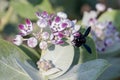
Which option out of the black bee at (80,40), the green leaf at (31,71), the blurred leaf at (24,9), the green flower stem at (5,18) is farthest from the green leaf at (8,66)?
the green flower stem at (5,18)

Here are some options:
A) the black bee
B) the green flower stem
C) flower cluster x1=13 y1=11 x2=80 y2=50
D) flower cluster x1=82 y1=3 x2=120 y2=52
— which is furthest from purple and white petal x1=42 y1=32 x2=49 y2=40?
the green flower stem

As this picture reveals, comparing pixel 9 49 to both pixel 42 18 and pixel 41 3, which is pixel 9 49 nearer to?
pixel 42 18

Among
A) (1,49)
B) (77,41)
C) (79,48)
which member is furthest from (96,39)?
(1,49)

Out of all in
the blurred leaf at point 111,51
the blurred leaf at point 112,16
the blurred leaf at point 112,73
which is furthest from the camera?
the blurred leaf at point 112,16

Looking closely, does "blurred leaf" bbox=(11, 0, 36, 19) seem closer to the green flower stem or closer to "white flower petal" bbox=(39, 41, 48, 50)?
the green flower stem

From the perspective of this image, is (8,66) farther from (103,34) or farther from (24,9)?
(24,9)

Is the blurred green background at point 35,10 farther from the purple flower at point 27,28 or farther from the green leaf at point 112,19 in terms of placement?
the purple flower at point 27,28
